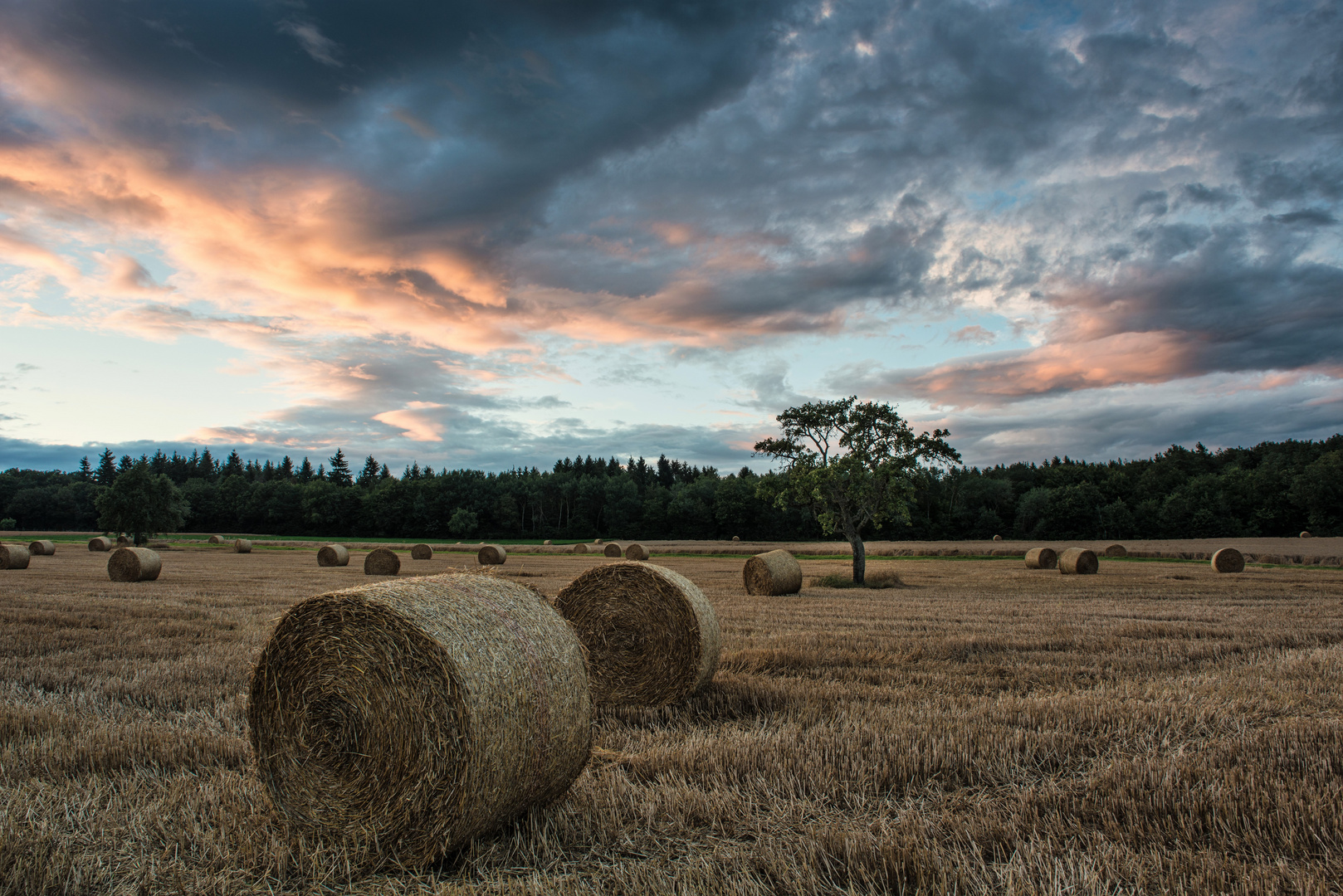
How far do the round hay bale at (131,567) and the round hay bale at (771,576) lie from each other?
18757mm

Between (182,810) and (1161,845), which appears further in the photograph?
(182,810)

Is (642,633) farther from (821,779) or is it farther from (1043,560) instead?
(1043,560)

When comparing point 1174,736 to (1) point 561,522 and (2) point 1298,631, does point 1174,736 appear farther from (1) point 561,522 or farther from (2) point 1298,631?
(1) point 561,522

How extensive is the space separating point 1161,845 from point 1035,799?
0.73 metres

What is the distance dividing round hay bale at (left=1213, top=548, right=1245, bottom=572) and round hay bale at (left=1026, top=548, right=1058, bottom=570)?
5.90m

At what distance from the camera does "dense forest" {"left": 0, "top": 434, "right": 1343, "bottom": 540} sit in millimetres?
76250

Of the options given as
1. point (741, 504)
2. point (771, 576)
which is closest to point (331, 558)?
point (771, 576)

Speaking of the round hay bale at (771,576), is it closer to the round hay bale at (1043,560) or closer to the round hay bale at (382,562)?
the round hay bale at (382,562)

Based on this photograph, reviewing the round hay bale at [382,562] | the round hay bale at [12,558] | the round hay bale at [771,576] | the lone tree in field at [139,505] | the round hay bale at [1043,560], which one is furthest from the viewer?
the lone tree in field at [139,505]

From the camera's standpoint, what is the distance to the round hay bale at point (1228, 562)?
27.1 m

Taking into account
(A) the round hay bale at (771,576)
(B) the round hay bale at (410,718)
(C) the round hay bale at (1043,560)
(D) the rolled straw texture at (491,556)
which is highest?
(B) the round hay bale at (410,718)

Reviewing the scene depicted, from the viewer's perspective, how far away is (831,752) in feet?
16.9

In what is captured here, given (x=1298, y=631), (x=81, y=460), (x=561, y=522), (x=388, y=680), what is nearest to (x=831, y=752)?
(x=388, y=680)

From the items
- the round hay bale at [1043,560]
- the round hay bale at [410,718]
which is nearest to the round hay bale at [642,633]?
the round hay bale at [410,718]
